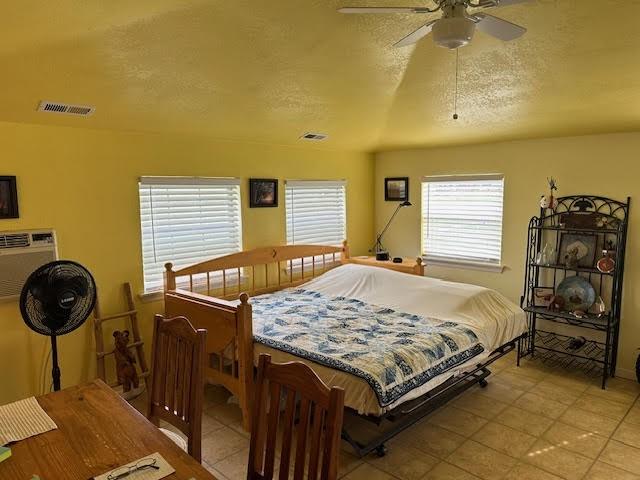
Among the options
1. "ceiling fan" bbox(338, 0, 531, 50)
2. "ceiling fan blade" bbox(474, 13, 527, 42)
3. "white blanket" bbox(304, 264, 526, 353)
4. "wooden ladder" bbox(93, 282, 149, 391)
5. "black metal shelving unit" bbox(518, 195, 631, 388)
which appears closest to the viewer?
"ceiling fan" bbox(338, 0, 531, 50)

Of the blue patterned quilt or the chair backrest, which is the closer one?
the chair backrest

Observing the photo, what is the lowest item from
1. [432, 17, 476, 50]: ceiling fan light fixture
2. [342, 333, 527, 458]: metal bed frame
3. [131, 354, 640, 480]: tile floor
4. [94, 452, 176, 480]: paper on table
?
[131, 354, 640, 480]: tile floor

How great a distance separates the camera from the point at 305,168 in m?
4.79

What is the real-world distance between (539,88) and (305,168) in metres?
2.35

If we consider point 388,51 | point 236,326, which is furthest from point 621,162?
point 236,326

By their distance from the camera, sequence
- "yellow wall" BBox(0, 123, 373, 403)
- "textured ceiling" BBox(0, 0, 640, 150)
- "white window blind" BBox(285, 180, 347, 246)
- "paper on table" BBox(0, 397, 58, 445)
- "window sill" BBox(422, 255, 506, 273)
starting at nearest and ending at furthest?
1. "paper on table" BBox(0, 397, 58, 445)
2. "textured ceiling" BBox(0, 0, 640, 150)
3. "yellow wall" BBox(0, 123, 373, 403)
4. "window sill" BBox(422, 255, 506, 273)
5. "white window blind" BBox(285, 180, 347, 246)

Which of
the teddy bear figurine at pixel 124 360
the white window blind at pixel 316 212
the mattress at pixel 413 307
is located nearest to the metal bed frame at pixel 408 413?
the mattress at pixel 413 307

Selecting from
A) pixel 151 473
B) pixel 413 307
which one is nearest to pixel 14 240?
pixel 151 473

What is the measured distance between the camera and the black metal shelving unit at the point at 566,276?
3.81 m

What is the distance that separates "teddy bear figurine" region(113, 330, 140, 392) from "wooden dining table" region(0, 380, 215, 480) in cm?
152

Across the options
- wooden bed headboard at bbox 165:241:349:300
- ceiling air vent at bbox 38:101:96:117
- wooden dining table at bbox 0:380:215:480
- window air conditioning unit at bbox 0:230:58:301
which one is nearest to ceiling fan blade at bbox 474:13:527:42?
Result: wooden dining table at bbox 0:380:215:480

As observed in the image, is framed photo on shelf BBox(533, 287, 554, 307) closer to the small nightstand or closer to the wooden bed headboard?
the small nightstand

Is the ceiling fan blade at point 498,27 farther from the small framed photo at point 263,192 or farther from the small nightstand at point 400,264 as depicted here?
the small nightstand at point 400,264

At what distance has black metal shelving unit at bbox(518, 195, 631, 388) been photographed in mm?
3809
